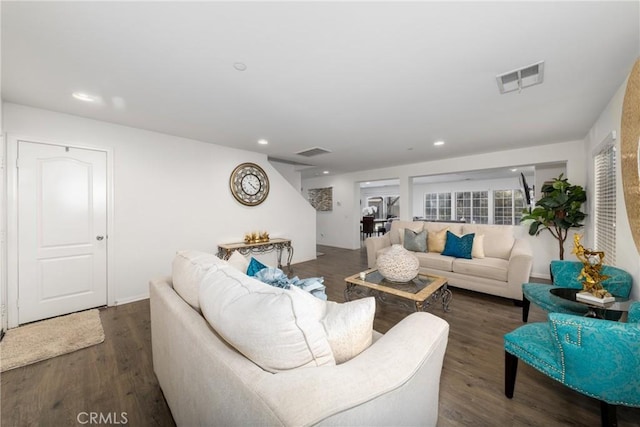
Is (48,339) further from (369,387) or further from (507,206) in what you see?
(507,206)

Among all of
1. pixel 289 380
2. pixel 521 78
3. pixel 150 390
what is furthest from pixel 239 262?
pixel 521 78

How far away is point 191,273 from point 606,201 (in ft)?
13.8

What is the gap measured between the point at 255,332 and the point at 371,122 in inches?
111

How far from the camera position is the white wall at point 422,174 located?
12.6ft

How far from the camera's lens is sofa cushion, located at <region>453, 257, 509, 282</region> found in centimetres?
311

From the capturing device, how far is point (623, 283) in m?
1.87

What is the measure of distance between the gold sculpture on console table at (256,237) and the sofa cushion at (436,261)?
109 inches

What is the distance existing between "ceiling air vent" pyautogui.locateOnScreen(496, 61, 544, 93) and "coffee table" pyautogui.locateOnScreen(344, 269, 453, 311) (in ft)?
6.48

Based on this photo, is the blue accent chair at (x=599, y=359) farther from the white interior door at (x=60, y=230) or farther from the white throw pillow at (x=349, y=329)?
the white interior door at (x=60, y=230)

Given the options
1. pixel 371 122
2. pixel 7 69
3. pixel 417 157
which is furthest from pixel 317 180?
pixel 7 69

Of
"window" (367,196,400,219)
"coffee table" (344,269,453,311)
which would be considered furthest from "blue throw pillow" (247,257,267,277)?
"window" (367,196,400,219)

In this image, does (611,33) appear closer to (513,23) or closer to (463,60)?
(513,23)

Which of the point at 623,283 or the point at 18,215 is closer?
the point at 623,283

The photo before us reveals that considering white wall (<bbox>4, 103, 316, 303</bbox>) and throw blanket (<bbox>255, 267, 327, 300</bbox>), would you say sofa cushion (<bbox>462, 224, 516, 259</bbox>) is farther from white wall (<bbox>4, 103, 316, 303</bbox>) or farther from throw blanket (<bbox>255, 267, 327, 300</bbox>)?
white wall (<bbox>4, 103, 316, 303</bbox>)
